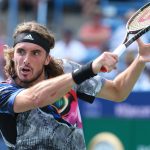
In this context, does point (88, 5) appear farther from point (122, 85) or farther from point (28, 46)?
point (28, 46)

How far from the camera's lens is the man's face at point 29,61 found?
5.37m

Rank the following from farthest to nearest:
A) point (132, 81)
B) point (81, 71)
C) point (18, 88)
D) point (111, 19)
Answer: point (111, 19) → point (132, 81) → point (18, 88) → point (81, 71)

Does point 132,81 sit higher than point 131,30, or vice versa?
point 131,30

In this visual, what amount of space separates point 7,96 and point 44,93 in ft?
1.42

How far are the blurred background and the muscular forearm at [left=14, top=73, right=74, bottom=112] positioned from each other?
5.33 feet

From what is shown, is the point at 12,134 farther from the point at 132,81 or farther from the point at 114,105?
the point at 114,105

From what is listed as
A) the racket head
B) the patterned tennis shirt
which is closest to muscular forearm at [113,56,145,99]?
the racket head

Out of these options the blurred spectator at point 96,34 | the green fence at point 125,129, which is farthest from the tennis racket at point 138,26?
the blurred spectator at point 96,34

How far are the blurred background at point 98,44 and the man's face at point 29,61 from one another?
1.41 m

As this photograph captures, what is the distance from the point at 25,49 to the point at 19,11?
8115mm

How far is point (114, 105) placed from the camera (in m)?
9.59

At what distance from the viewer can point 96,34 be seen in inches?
473

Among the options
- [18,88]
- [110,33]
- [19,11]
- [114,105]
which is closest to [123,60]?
[110,33]

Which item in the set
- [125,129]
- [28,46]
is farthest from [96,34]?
[28,46]
